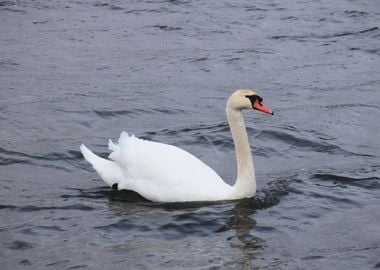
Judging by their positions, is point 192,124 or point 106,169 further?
point 192,124

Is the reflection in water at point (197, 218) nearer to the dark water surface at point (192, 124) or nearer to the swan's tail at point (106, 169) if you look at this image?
the dark water surface at point (192, 124)

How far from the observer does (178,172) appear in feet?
31.3

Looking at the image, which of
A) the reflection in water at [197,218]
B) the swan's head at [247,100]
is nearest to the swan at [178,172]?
the swan's head at [247,100]

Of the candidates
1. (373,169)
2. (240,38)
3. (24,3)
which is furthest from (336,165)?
(24,3)

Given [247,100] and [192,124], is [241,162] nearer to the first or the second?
[247,100]

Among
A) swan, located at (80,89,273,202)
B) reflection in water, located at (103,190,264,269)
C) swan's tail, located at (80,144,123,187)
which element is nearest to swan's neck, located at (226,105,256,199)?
swan, located at (80,89,273,202)

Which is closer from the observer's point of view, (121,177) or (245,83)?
(121,177)

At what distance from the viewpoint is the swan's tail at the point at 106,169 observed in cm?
997

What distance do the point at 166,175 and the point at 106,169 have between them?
837mm

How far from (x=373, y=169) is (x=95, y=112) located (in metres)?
4.21

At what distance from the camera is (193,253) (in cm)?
814

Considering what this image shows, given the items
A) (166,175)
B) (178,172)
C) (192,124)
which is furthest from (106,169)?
(192,124)

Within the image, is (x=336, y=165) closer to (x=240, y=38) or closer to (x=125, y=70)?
(x=125, y=70)

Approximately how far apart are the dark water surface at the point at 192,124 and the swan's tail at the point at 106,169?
0.16m
